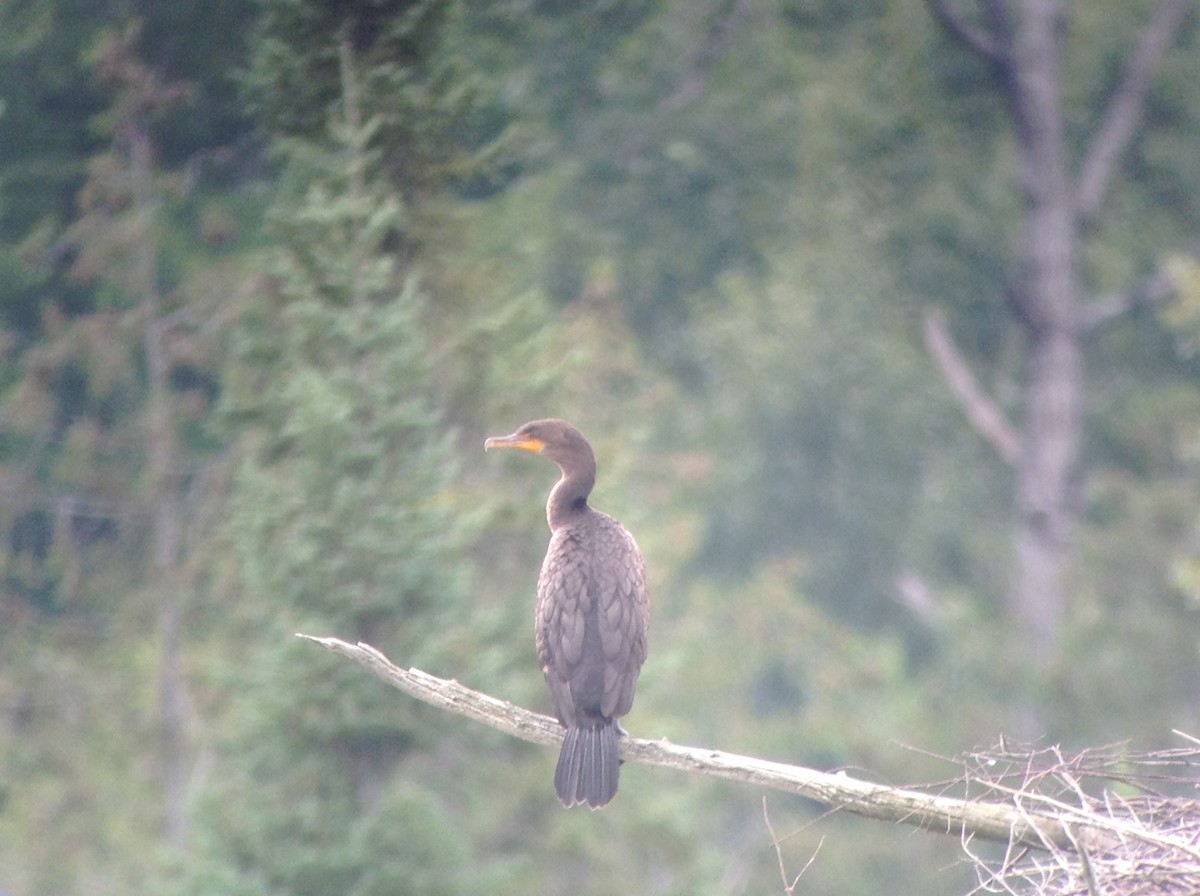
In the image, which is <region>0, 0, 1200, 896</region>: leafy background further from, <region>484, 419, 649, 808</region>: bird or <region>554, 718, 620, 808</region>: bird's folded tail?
<region>554, 718, 620, 808</region>: bird's folded tail

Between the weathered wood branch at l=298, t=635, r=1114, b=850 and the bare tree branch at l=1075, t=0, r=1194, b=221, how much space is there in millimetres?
18343

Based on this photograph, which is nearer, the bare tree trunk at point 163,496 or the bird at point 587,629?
the bird at point 587,629

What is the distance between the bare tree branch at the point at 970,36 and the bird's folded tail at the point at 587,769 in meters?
17.4

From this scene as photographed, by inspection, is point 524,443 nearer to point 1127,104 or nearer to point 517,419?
point 517,419

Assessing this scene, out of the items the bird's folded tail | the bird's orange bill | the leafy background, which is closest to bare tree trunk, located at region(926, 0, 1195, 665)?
the leafy background

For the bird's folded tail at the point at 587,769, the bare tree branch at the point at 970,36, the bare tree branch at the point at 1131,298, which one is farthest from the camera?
the bare tree branch at the point at 970,36

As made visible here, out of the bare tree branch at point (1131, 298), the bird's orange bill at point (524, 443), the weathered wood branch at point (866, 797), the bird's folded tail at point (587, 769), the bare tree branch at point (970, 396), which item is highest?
the weathered wood branch at point (866, 797)

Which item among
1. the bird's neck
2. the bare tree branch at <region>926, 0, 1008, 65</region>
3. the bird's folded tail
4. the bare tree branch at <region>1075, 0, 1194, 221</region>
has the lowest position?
the bare tree branch at <region>1075, 0, 1194, 221</region>

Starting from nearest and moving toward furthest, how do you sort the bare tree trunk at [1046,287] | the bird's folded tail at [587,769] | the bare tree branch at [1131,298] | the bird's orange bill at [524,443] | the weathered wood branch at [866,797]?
the weathered wood branch at [866,797], the bird's folded tail at [587,769], the bird's orange bill at [524,443], the bare tree branch at [1131,298], the bare tree trunk at [1046,287]

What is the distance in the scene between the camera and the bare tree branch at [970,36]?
75.6ft

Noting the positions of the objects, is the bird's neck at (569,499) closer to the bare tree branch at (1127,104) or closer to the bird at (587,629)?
the bird at (587,629)

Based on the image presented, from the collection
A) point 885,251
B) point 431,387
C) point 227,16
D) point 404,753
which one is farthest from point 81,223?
point 885,251

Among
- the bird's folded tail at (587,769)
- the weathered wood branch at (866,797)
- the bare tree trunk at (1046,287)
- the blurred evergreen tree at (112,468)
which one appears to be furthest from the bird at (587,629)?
the bare tree trunk at (1046,287)

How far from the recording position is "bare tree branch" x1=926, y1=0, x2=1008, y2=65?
23055 millimetres
